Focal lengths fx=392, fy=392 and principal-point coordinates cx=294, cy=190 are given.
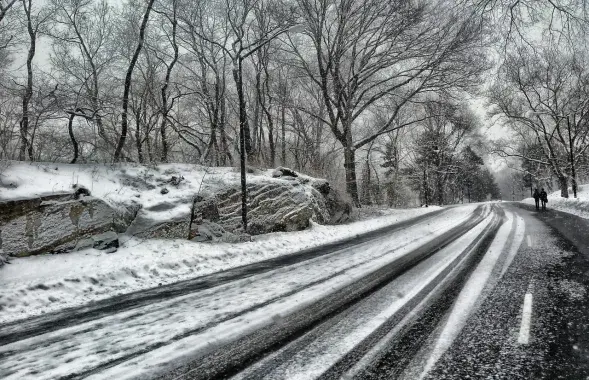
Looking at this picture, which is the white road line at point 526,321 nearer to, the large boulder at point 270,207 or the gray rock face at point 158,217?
the gray rock face at point 158,217

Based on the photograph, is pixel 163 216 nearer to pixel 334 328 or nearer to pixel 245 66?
pixel 334 328

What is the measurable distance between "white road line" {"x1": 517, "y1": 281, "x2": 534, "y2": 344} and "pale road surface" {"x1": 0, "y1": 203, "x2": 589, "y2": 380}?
0.07ft

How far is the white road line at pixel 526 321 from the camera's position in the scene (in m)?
4.04

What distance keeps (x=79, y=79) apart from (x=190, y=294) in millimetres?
25771

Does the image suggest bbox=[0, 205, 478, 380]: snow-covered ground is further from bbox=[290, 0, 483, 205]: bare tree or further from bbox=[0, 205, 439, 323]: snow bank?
bbox=[290, 0, 483, 205]: bare tree

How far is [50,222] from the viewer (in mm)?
9266

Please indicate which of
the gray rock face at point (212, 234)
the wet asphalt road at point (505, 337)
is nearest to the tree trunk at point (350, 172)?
the gray rock face at point (212, 234)

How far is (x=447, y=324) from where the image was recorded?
457 cm

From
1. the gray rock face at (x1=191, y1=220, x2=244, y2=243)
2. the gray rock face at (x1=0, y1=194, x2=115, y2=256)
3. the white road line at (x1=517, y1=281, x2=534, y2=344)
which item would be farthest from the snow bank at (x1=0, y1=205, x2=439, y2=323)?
the white road line at (x1=517, y1=281, x2=534, y2=344)

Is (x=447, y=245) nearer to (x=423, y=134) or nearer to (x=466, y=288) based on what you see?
(x=466, y=288)

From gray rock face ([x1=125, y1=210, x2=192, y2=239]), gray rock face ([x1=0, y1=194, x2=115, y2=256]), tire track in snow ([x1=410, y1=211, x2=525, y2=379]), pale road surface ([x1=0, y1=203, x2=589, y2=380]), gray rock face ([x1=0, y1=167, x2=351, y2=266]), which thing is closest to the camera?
pale road surface ([x1=0, y1=203, x2=589, y2=380])

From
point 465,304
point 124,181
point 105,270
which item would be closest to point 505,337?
point 465,304

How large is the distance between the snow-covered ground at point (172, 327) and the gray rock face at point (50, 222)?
450 centimetres

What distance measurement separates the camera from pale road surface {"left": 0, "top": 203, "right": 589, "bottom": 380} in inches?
139
